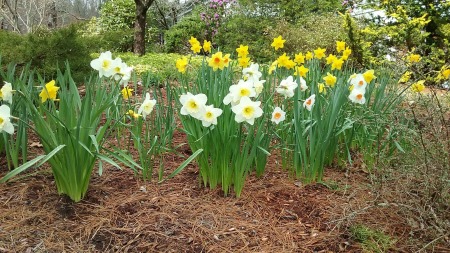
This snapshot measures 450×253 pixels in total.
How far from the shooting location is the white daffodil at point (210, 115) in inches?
71.0

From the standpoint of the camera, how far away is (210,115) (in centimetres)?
182

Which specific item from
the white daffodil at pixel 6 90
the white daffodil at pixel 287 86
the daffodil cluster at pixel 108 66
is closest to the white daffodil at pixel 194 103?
the daffodil cluster at pixel 108 66

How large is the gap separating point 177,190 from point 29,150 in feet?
3.38

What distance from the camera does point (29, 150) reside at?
243 centimetres

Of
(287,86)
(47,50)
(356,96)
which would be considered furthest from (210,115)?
(47,50)

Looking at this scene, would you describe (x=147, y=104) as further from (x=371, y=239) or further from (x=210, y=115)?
(x=371, y=239)

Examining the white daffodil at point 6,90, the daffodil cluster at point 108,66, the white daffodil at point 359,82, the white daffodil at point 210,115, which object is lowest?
the white daffodil at point 210,115

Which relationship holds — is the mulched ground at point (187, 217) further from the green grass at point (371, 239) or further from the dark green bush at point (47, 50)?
the dark green bush at point (47, 50)

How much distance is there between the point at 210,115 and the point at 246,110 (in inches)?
6.5

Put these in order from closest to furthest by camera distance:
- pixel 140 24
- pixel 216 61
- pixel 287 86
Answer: pixel 287 86
pixel 216 61
pixel 140 24

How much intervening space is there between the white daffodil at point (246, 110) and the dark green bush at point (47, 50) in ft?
5.06

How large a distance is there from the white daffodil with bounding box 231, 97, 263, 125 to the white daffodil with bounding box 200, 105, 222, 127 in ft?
0.24

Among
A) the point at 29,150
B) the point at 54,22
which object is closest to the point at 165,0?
the point at 54,22

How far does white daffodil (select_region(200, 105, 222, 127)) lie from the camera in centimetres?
180
